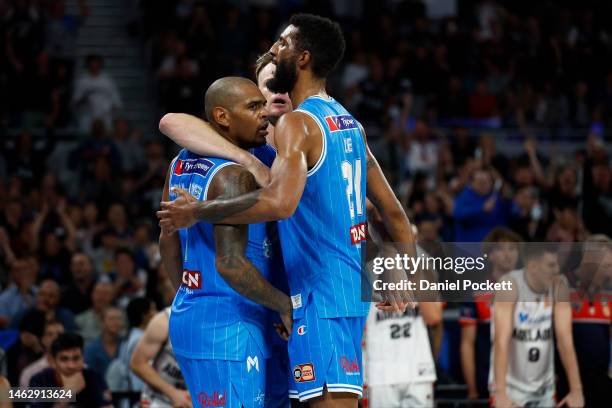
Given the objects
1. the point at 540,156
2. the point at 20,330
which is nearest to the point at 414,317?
the point at 20,330

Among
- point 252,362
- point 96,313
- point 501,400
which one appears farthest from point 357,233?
point 96,313

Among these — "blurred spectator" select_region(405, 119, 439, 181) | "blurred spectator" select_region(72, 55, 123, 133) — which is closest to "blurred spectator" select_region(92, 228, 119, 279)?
"blurred spectator" select_region(72, 55, 123, 133)

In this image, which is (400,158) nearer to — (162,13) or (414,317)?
(162,13)

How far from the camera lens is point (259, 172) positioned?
17.1 ft

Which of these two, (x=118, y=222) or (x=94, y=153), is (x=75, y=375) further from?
(x=94, y=153)

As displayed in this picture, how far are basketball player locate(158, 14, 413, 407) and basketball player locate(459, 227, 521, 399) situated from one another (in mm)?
2959

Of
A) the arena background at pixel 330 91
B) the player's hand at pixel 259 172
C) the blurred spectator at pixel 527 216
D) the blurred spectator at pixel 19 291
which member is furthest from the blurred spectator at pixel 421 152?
the player's hand at pixel 259 172

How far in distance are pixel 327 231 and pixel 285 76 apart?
2.75 ft

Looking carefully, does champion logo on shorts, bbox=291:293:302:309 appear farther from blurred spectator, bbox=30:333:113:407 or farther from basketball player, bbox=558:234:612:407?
basketball player, bbox=558:234:612:407

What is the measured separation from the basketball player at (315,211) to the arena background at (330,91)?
187 inches

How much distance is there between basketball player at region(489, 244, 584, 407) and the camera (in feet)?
28.5

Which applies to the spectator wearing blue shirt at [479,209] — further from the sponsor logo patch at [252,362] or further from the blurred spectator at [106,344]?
the sponsor logo patch at [252,362]

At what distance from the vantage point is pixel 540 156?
15.8 metres

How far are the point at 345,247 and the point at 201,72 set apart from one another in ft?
37.0
